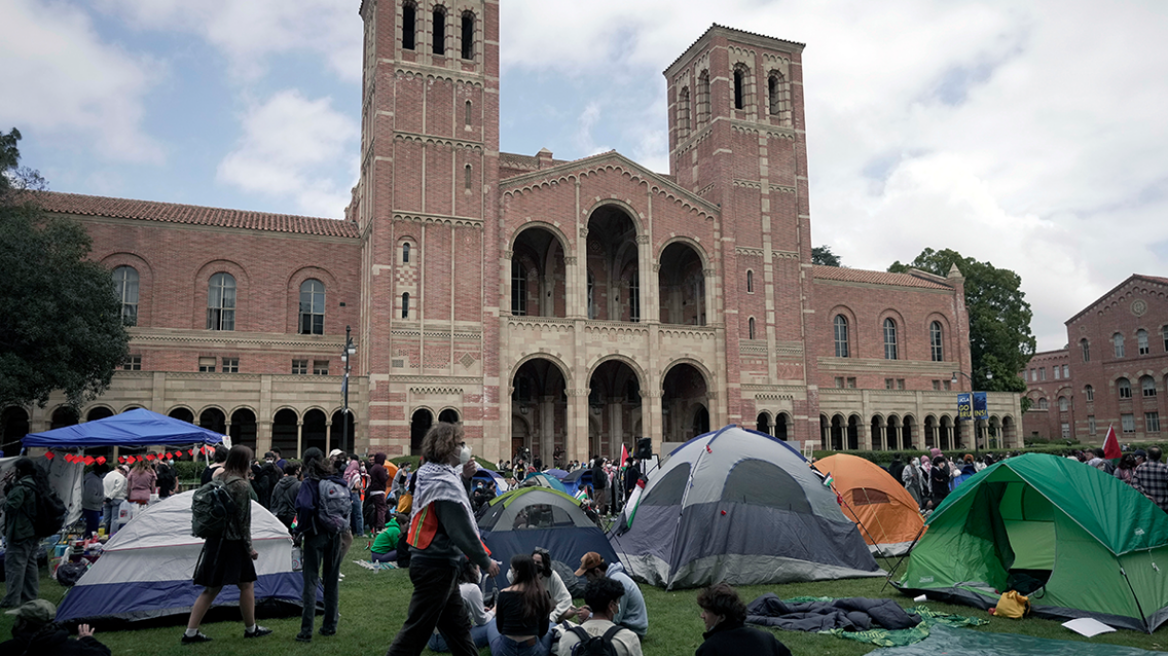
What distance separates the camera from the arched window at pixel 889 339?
4594 cm

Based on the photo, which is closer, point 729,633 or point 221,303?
point 729,633

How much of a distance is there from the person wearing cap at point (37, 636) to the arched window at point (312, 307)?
30.2 metres

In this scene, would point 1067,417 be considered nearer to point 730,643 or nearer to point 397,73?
point 397,73

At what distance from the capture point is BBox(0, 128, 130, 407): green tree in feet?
73.6

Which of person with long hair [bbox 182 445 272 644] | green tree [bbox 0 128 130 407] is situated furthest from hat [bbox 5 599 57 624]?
green tree [bbox 0 128 130 407]

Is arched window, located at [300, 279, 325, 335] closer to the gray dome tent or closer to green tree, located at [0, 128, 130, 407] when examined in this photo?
green tree, located at [0, 128, 130, 407]

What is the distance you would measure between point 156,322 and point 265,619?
26.4 metres

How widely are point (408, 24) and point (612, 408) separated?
19292mm

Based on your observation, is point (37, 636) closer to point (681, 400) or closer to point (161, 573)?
point (161, 573)

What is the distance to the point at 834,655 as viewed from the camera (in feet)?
25.1

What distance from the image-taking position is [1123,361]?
183 feet

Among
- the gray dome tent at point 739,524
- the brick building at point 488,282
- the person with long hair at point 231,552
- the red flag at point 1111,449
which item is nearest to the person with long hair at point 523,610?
the person with long hair at point 231,552

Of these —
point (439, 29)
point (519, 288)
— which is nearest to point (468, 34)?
point (439, 29)

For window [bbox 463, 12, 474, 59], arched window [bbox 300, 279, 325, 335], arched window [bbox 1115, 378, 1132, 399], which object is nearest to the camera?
arched window [bbox 300, 279, 325, 335]
